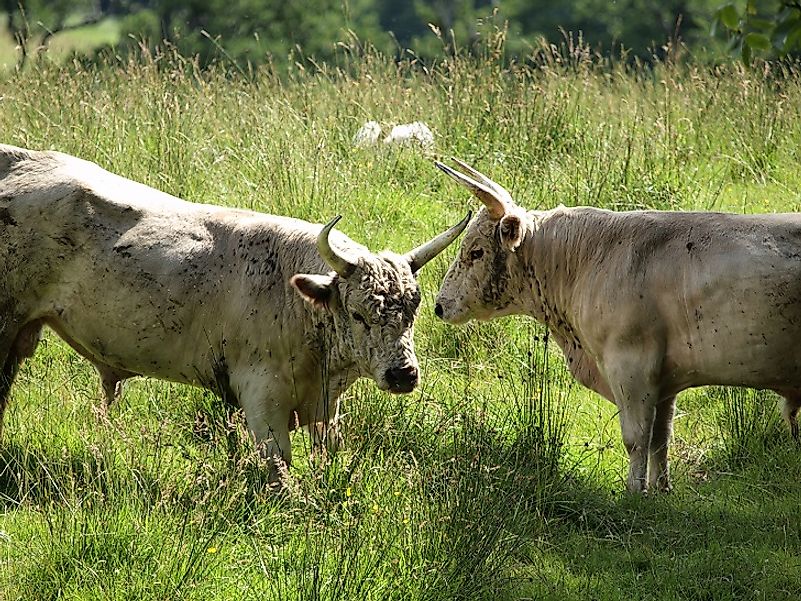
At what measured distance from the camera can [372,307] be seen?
637 centimetres

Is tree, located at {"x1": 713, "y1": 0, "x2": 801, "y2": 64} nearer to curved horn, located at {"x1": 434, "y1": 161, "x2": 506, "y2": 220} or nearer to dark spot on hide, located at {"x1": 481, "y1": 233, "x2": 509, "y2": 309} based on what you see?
curved horn, located at {"x1": 434, "y1": 161, "x2": 506, "y2": 220}

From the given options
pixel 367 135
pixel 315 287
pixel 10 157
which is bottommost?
pixel 315 287

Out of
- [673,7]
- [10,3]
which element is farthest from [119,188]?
[673,7]

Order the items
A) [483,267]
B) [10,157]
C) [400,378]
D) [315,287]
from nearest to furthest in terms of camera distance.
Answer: [400,378] → [315,287] → [10,157] → [483,267]

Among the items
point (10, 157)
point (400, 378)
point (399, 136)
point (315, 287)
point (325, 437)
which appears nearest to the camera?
point (325, 437)

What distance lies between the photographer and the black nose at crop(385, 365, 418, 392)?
6.29 metres

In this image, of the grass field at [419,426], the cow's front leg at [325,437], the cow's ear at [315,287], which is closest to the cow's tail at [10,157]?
the grass field at [419,426]

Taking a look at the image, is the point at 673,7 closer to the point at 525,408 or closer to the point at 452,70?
the point at 452,70

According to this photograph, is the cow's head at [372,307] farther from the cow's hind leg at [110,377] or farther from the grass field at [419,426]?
the cow's hind leg at [110,377]

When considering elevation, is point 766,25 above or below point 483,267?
above

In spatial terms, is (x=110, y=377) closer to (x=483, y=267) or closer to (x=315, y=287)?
(x=315, y=287)

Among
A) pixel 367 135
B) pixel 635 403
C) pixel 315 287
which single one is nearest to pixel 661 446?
pixel 635 403

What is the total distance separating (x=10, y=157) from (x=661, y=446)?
12.8 ft

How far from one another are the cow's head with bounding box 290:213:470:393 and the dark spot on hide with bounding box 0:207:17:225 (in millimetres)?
1656
